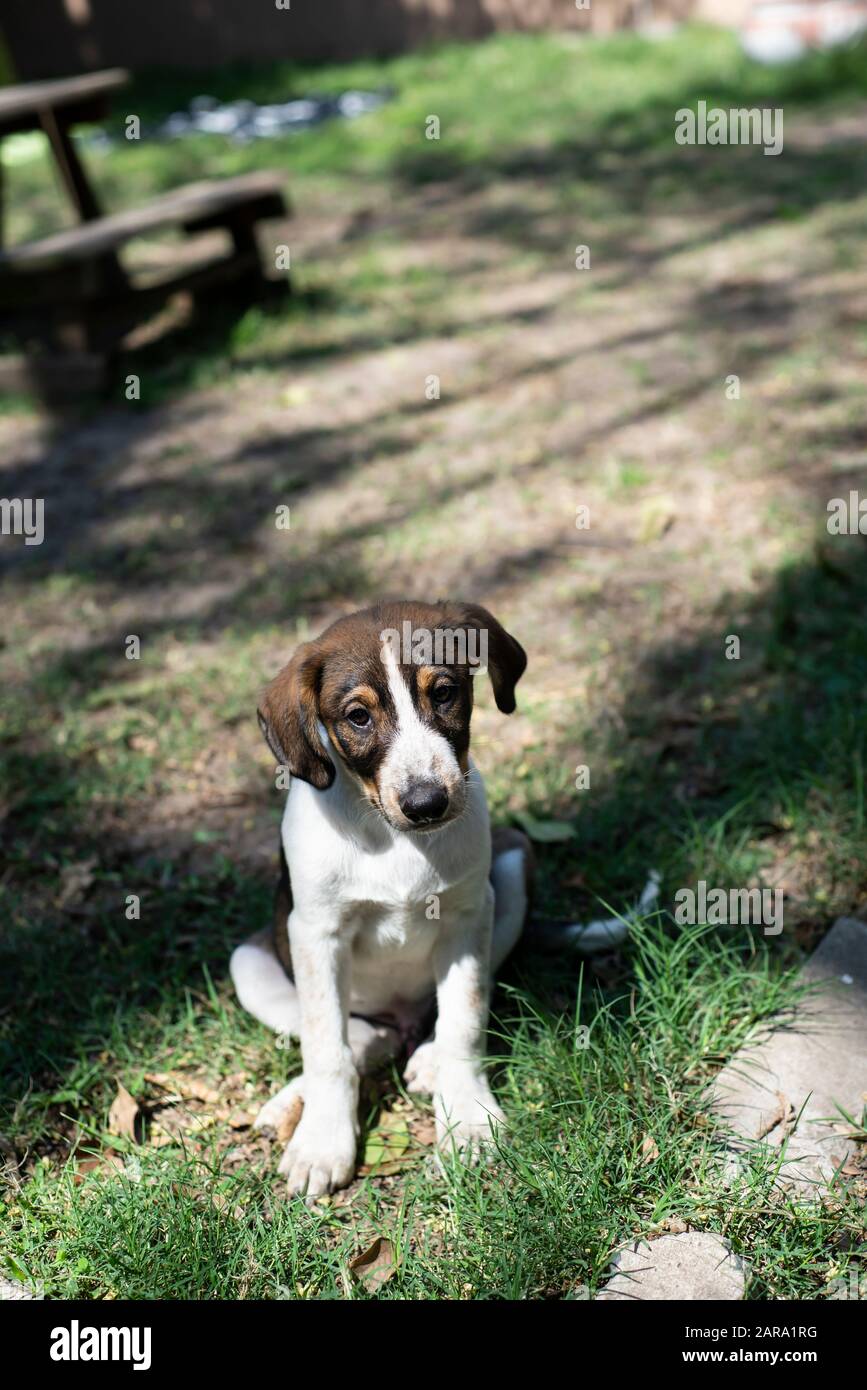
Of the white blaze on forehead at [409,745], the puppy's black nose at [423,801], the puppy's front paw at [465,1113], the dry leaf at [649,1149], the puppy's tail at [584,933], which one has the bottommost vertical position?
the puppy's front paw at [465,1113]

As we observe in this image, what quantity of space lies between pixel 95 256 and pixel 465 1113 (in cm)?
585

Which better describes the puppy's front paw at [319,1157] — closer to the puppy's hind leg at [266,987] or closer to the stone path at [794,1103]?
the puppy's hind leg at [266,987]

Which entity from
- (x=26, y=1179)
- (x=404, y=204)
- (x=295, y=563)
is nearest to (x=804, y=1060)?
(x=26, y=1179)

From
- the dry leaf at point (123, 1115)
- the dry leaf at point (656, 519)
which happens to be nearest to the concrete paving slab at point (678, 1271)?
the dry leaf at point (123, 1115)

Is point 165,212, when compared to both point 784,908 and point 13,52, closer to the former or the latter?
point 784,908

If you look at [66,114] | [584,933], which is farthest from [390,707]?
[66,114]

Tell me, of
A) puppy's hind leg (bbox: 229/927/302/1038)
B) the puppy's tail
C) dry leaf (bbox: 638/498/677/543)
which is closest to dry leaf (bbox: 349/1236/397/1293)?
puppy's hind leg (bbox: 229/927/302/1038)

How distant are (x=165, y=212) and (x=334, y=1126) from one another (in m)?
6.52

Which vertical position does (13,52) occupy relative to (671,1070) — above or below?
above

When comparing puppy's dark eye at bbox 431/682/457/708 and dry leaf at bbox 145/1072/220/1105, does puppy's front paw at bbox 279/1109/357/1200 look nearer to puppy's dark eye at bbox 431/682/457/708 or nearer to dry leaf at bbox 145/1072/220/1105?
dry leaf at bbox 145/1072/220/1105

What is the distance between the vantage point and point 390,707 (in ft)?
9.15

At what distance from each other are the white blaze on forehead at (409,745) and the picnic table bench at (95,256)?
Answer: 17.5ft

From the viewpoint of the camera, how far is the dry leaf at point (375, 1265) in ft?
9.29

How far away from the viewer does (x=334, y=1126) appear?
3094 mm
